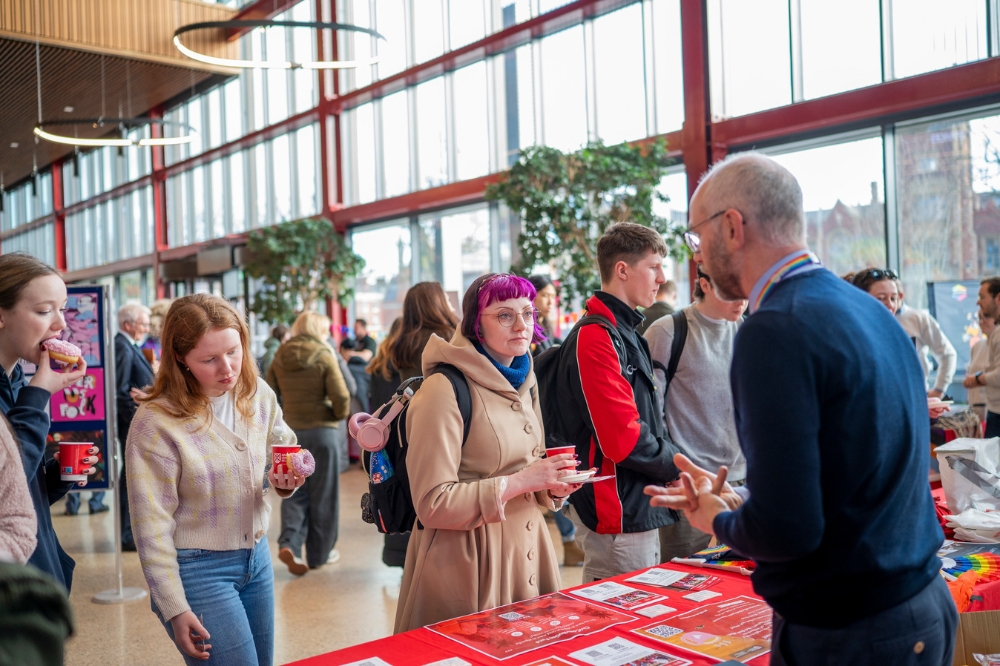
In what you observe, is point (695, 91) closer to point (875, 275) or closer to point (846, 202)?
point (846, 202)

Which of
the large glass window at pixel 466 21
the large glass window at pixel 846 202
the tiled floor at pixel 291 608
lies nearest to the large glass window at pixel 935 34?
the large glass window at pixel 846 202

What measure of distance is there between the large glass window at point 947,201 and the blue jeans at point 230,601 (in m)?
6.30

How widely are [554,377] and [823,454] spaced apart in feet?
5.58

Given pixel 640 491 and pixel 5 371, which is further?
pixel 640 491

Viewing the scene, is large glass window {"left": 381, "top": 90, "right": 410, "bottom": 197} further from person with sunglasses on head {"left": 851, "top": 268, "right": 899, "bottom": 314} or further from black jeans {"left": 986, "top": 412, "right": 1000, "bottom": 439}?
person with sunglasses on head {"left": 851, "top": 268, "right": 899, "bottom": 314}

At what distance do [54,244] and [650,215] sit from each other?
20619 mm

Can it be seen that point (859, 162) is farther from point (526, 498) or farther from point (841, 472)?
point (841, 472)

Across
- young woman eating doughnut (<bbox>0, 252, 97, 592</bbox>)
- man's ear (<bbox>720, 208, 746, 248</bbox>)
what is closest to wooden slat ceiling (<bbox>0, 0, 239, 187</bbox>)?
young woman eating doughnut (<bbox>0, 252, 97, 592</bbox>)

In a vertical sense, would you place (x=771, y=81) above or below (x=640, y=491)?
Answer: above

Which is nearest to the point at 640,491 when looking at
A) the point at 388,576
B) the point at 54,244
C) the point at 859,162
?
the point at 388,576

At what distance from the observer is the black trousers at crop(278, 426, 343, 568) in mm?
5281

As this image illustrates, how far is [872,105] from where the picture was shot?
22.6ft

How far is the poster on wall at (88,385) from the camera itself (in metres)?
4.59

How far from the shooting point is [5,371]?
1997 millimetres
